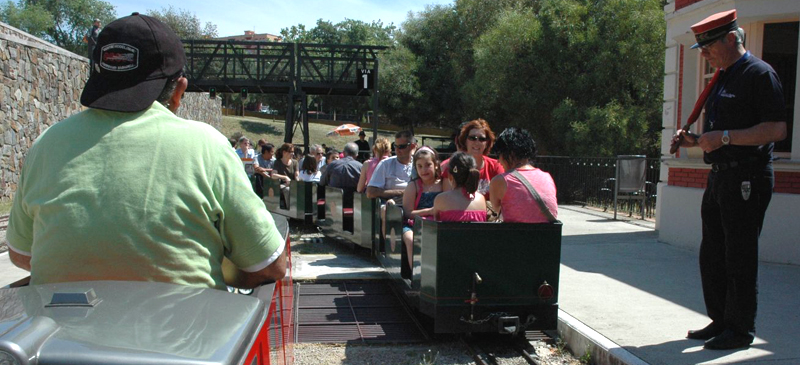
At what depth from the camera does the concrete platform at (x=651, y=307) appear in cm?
475

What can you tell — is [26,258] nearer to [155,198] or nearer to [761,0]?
[155,198]

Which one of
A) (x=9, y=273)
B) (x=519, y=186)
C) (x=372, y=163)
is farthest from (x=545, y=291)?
(x=9, y=273)

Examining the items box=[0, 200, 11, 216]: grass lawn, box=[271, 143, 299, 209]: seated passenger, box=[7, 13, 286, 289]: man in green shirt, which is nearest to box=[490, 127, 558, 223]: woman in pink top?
box=[7, 13, 286, 289]: man in green shirt

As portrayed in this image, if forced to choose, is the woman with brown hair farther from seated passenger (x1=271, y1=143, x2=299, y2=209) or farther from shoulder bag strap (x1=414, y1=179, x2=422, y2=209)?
seated passenger (x1=271, y1=143, x2=299, y2=209)

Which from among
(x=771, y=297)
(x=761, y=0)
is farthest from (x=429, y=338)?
(x=761, y=0)

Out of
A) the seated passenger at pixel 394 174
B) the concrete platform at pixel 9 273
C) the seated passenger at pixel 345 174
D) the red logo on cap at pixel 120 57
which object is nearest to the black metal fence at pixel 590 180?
the seated passenger at pixel 345 174

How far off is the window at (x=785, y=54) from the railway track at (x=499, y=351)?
5301 mm

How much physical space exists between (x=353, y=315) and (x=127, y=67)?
4426 millimetres

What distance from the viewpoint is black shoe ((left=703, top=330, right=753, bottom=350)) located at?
4652 millimetres

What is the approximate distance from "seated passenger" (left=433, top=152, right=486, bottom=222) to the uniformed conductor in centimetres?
165

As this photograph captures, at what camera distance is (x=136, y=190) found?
6.63ft

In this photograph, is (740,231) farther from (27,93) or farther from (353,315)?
(27,93)

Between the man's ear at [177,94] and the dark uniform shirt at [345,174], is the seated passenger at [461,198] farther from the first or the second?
the dark uniform shirt at [345,174]

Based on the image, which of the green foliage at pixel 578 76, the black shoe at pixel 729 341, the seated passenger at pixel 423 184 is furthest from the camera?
the green foliage at pixel 578 76
